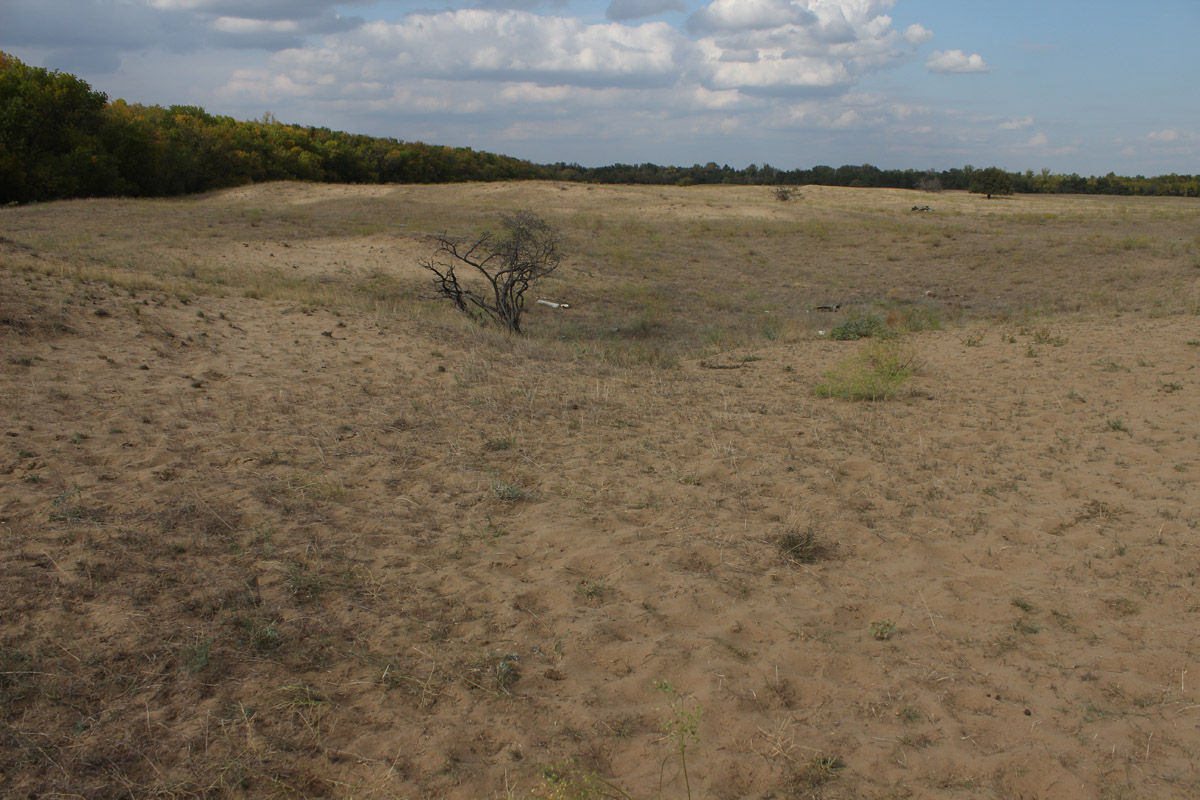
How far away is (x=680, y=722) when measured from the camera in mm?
2414

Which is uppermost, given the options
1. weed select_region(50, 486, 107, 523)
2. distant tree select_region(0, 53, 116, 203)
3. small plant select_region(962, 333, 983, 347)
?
distant tree select_region(0, 53, 116, 203)

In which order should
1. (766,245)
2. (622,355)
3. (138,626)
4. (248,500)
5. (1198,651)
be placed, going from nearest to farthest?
(138,626) → (1198,651) → (248,500) → (622,355) → (766,245)

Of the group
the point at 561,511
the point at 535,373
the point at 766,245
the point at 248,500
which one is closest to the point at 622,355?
the point at 535,373

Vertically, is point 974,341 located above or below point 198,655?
above

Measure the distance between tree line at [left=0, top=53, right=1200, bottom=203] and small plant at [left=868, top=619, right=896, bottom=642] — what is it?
29.1m

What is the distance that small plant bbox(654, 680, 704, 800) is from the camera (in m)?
2.40

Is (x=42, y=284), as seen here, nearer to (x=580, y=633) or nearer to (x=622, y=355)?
(x=622, y=355)

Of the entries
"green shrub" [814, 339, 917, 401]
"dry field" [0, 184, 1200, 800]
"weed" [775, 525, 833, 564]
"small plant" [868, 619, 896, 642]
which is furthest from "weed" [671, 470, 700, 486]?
"green shrub" [814, 339, 917, 401]

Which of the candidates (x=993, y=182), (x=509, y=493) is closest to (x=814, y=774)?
(x=509, y=493)

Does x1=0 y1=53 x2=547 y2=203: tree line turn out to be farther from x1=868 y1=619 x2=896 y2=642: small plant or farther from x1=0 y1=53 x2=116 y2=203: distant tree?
x1=868 y1=619 x2=896 y2=642: small plant

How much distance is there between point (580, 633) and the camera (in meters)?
3.08

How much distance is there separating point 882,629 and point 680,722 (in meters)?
1.26

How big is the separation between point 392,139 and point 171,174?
20.3 metres

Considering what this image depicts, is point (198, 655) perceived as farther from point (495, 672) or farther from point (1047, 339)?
point (1047, 339)
